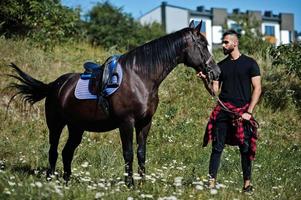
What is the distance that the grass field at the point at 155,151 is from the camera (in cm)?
488

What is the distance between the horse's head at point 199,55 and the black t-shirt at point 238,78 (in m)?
0.15

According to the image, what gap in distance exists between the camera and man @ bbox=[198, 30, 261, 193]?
5527mm

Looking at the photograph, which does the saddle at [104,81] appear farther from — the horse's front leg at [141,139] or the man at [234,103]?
the man at [234,103]

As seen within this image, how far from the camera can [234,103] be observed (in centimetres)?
562

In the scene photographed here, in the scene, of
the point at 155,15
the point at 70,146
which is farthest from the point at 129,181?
the point at 155,15

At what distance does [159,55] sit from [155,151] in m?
3.56

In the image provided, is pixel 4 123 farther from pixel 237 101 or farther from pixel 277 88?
pixel 277 88

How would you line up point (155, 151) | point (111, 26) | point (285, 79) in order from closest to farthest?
1. point (155, 151)
2. point (285, 79)
3. point (111, 26)

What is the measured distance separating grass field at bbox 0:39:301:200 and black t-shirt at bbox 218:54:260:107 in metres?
1.10

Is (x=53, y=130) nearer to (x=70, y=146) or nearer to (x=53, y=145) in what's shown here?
(x=53, y=145)

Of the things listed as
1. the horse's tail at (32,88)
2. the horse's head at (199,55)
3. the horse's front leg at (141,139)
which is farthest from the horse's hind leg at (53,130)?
the horse's head at (199,55)

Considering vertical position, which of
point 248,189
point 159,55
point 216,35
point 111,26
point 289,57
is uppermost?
point 216,35

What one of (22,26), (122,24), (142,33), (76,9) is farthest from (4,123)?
(142,33)

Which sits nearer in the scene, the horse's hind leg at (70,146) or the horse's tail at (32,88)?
the horse's hind leg at (70,146)
